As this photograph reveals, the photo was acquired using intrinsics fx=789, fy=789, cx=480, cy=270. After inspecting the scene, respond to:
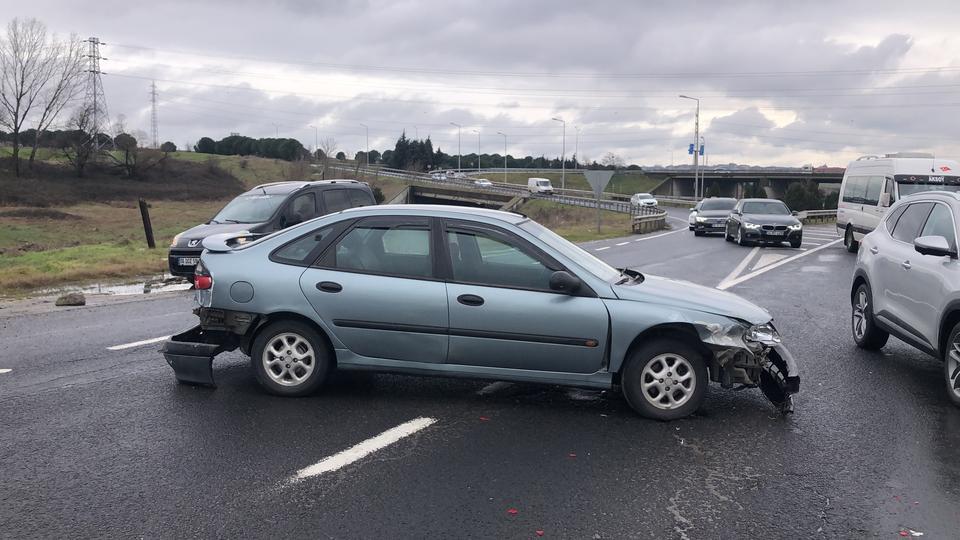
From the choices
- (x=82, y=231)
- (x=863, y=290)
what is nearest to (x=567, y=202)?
(x=82, y=231)

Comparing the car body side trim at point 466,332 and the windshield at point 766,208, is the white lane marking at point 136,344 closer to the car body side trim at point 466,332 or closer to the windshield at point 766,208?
the car body side trim at point 466,332

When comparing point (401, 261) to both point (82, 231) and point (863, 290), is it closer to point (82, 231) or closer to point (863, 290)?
point (863, 290)

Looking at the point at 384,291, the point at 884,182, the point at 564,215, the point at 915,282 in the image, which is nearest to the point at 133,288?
the point at 384,291

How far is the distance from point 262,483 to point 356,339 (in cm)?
175

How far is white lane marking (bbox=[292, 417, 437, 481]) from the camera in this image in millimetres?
4832

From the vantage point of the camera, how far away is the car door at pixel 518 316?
5.89m

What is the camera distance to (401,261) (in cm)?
627

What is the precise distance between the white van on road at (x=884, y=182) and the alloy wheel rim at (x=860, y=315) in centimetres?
1227

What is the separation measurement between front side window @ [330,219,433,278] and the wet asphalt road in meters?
1.07

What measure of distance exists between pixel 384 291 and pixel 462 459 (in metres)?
1.65

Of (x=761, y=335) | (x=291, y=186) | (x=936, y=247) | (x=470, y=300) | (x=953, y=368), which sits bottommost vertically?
(x=953, y=368)

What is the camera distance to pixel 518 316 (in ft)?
19.5

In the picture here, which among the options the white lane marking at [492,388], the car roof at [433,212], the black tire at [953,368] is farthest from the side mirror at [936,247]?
the white lane marking at [492,388]

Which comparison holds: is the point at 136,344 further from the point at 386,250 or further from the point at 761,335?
the point at 761,335
